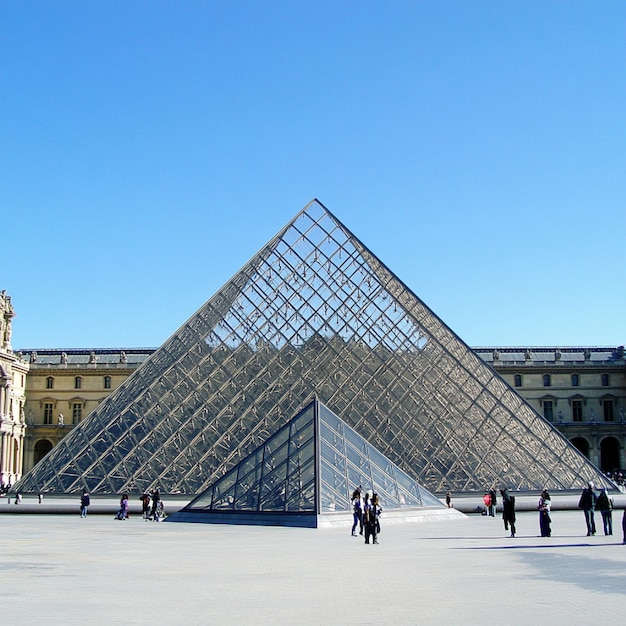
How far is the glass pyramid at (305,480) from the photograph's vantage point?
20.9 meters

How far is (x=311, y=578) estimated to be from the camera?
10.7 m

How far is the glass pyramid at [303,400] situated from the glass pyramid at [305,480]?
4678 millimetres

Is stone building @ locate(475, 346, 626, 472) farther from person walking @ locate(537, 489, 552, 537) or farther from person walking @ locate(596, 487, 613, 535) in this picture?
person walking @ locate(537, 489, 552, 537)

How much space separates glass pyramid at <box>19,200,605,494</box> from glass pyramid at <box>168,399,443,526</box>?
15.3 ft

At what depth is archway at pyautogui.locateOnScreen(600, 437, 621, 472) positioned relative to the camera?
233 feet

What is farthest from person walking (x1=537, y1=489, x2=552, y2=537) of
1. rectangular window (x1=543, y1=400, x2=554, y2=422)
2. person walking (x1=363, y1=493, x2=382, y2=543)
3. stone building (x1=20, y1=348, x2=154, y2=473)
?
stone building (x1=20, y1=348, x2=154, y2=473)

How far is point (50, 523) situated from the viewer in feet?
76.0

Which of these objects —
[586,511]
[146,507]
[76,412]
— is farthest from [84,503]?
[76,412]

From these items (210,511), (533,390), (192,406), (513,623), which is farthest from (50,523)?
(533,390)

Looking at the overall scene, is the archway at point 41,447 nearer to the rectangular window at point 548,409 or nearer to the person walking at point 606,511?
the rectangular window at point 548,409

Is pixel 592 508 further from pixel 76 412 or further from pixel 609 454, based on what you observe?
pixel 76 412

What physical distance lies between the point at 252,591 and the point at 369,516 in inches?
257

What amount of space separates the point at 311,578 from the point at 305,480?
10509 millimetres

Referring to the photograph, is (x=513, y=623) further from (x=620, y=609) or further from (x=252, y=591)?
(x=252, y=591)
